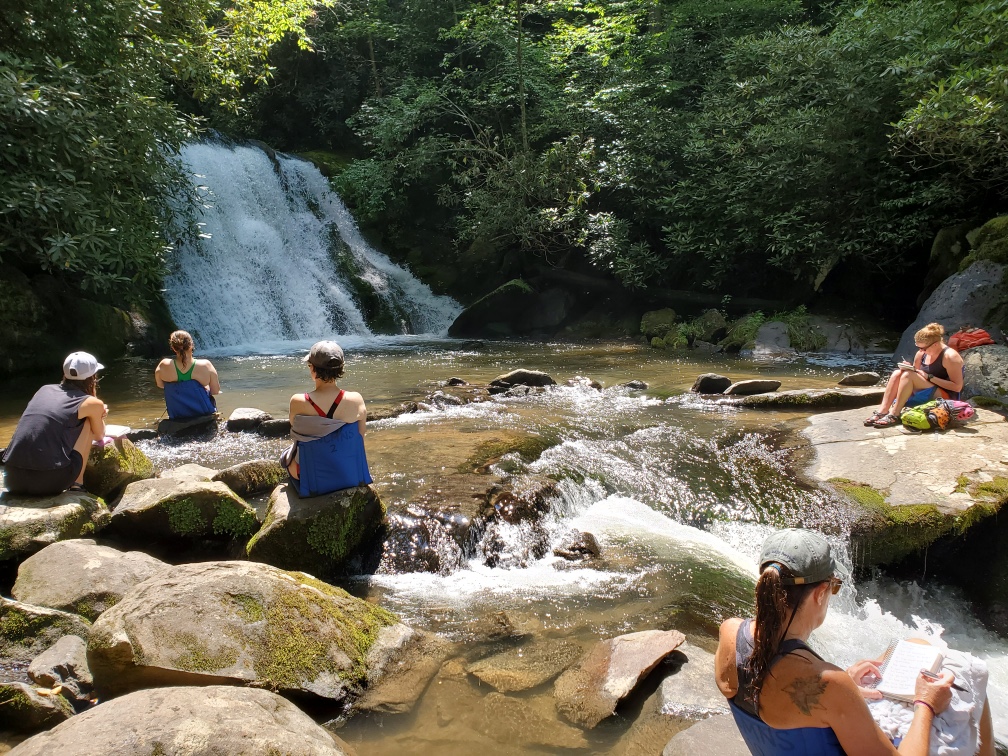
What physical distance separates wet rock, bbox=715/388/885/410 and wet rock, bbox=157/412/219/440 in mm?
6455

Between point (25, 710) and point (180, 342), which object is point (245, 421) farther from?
point (25, 710)

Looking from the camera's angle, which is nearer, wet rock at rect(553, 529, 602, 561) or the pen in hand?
the pen in hand

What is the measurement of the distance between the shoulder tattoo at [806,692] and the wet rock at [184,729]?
1.68 m

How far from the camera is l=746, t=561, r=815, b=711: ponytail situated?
2.10 metres

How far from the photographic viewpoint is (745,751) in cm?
297

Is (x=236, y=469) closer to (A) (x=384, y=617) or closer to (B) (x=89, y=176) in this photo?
(A) (x=384, y=617)

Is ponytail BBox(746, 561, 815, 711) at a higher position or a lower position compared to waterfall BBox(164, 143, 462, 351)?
lower

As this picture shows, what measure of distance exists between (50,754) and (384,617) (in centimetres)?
200

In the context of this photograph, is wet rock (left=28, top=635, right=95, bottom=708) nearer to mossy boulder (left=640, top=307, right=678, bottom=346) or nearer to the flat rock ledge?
the flat rock ledge

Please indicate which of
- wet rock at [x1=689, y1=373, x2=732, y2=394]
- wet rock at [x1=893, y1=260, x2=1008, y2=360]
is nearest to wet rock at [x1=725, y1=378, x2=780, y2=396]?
wet rock at [x1=689, y1=373, x2=732, y2=394]

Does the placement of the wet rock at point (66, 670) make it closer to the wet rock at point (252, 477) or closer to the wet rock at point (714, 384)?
the wet rock at point (252, 477)

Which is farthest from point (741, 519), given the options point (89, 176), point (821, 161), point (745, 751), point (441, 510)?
point (821, 161)

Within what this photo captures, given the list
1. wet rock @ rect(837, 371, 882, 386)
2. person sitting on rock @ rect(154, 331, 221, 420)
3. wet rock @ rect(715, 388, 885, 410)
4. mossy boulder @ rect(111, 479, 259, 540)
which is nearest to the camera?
mossy boulder @ rect(111, 479, 259, 540)

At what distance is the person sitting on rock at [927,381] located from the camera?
275 inches
